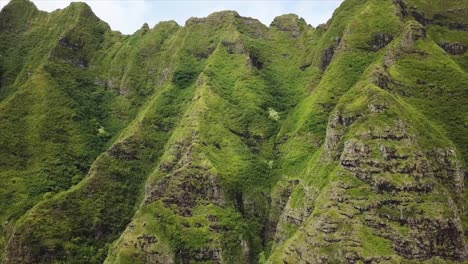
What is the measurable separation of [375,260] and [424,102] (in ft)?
216

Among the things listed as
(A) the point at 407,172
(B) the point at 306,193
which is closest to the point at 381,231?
(A) the point at 407,172

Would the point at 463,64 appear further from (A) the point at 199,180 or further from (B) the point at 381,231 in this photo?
(A) the point at 199,180

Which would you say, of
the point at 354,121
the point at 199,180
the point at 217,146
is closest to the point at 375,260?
the point at 354,121

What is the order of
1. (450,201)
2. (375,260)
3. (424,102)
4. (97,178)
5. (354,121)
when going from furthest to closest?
(97,178), (424,102), (354,121), (450,201), (375,260)

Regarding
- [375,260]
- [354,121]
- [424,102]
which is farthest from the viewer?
[424,102]

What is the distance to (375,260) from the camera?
12112 centimetres

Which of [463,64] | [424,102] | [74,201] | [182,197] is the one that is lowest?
[74,201]

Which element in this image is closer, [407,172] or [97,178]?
[407,172]

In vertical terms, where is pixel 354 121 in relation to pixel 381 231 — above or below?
above

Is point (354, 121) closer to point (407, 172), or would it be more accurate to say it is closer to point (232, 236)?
point (407, 172)

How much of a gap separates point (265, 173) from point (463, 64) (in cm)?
8212

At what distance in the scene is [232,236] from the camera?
543ft

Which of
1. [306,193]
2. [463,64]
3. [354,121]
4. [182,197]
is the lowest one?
[182,197]

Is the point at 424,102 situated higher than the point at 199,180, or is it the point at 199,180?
the point at 424,102
